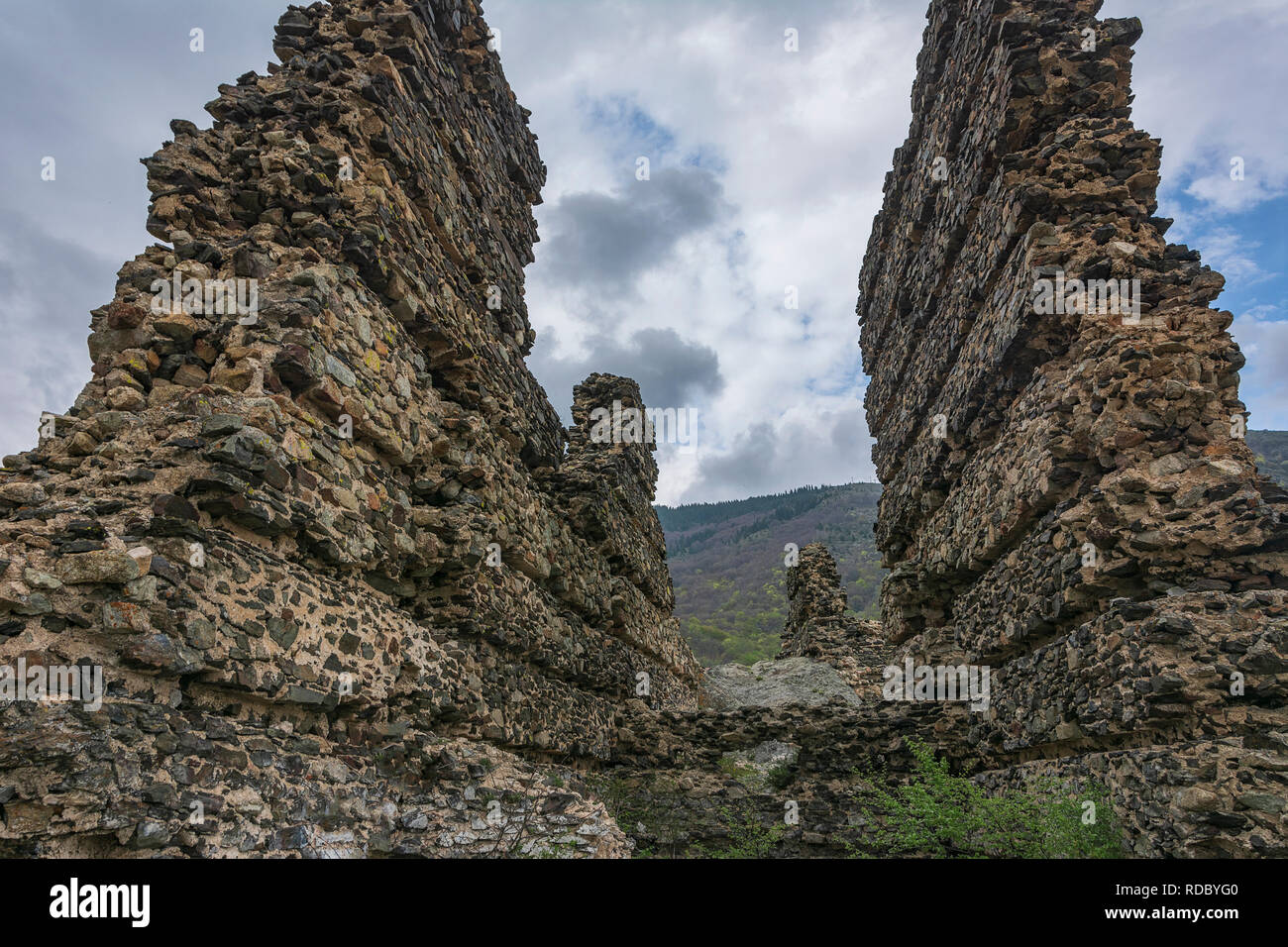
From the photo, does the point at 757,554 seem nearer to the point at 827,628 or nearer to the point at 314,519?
the point at 827,628

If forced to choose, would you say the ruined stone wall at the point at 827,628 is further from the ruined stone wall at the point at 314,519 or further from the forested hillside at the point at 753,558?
the forested hillside at the point at 753,558

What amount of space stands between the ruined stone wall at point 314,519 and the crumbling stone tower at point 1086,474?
466 centimetres

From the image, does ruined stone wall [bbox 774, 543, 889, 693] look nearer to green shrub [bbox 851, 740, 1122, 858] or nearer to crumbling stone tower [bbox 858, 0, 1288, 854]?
crumbling stone tower [bbox 858, 0, 1288, 854]

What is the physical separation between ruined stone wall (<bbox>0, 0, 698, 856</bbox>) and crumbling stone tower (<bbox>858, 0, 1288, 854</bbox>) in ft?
15.3

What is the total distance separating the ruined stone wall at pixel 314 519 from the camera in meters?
3.18

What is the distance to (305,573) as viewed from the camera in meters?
4.49

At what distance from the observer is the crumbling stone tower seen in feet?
15.6

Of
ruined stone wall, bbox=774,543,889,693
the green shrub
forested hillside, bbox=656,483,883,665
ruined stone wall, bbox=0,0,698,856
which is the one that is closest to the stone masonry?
ruined stone wall, bbox=0,0,698,856

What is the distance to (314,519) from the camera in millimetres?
4582

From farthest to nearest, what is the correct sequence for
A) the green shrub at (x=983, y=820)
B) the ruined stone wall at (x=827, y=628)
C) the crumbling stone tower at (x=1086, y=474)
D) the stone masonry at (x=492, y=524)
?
the ruined stone wall at (x=827, y=628)
the green shrub at (x=983, y=820)
the crumbling stone tower at (x=1086, y=474)
the stone masonry at (x=492, y=524)

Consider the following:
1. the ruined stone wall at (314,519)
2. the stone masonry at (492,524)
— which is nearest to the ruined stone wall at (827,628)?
the stone masonry at (492,524)

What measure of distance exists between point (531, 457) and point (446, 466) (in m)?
2.75
